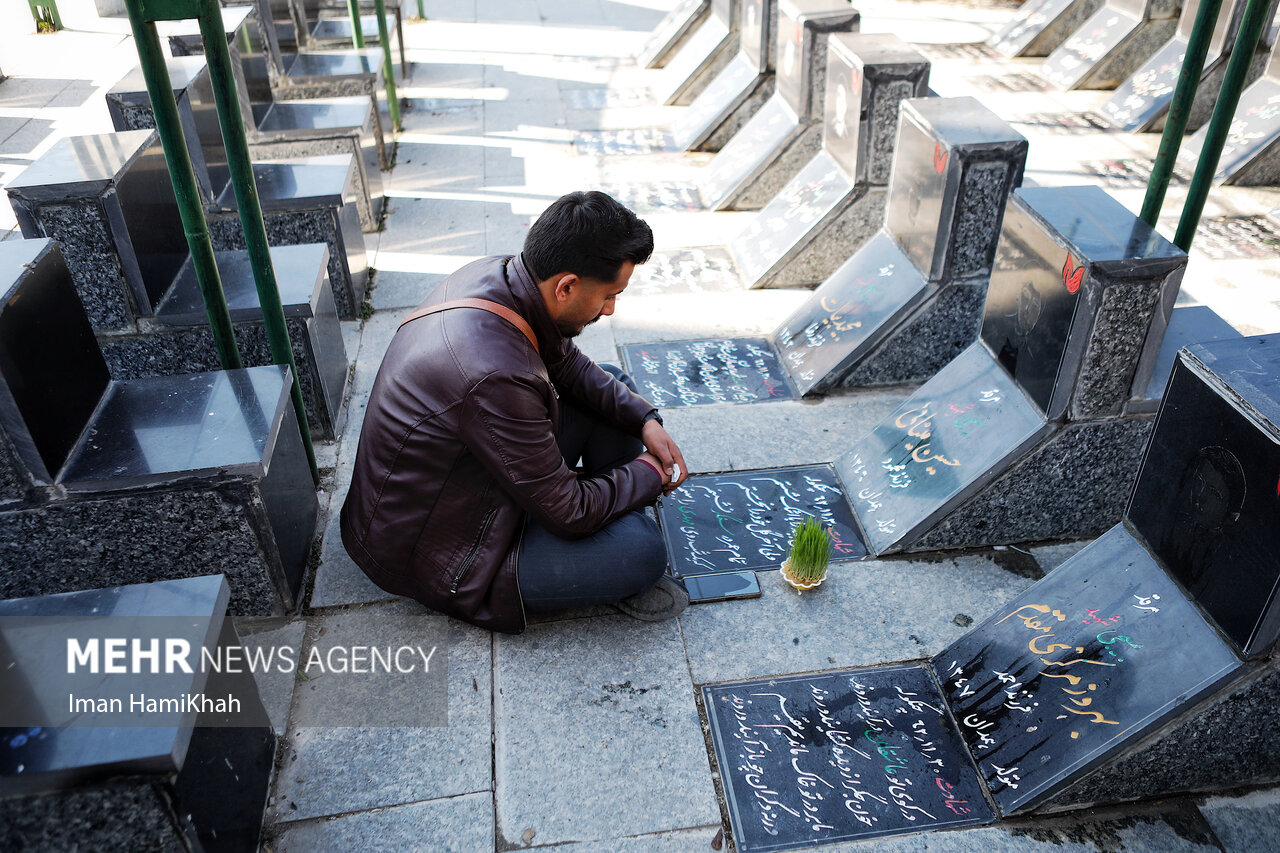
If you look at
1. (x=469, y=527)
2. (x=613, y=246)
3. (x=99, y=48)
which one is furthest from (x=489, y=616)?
(x=99, y=48)

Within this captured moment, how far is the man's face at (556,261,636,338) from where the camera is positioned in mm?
2912

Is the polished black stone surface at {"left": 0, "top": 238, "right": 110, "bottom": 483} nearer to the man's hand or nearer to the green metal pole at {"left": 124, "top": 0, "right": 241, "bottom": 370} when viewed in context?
the green metal pole at {"left": 124, "top": 0, "right": 241, "bottom": 370}

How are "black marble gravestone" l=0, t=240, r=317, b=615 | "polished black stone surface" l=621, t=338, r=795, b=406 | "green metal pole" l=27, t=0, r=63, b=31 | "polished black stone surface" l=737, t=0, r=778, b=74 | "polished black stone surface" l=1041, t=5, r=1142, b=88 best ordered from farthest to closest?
1. "green metal pole" l=27, t=0, r=63, b=31
2. "polished black stone surface" l=1041, t=5, r=1142, b=88
3. "polished black stone surface" l=737, t=0, r=778, b=74
4. "polished black stone surface" l=621, t=338, r=795, b=406
5. "black marble gravestone" l=0, t=240, r=317, b=615

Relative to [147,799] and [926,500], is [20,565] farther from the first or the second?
[926,500]

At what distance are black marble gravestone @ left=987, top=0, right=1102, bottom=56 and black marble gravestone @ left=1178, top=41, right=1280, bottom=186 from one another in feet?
9.31

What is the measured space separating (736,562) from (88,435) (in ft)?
7.41

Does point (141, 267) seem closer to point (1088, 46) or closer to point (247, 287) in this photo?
point (247, 287)

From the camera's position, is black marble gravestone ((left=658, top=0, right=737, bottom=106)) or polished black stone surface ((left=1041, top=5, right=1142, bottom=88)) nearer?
black marble gravestone ((left=658, top=0, right=737, bottom=106))

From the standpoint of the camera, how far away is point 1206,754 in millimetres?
2584

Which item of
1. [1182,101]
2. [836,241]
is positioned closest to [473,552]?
[1182,101]

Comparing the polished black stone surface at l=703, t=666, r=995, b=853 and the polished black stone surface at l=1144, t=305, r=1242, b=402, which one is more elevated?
the polished black stone surface at l=1144, t=305, r=1242, b=402

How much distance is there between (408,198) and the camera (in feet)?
22.2

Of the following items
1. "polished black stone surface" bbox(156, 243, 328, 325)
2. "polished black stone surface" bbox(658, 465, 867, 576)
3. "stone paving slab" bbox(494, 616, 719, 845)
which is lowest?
"polished black stone surface" bbox(658, 465, 867, 576)

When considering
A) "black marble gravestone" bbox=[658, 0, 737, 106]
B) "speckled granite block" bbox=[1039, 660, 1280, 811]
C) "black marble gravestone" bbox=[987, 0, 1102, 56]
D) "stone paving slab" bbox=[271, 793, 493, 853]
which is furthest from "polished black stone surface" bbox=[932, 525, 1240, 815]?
"black marble gravestone" bbox=[987, 0, 1102, 56]
